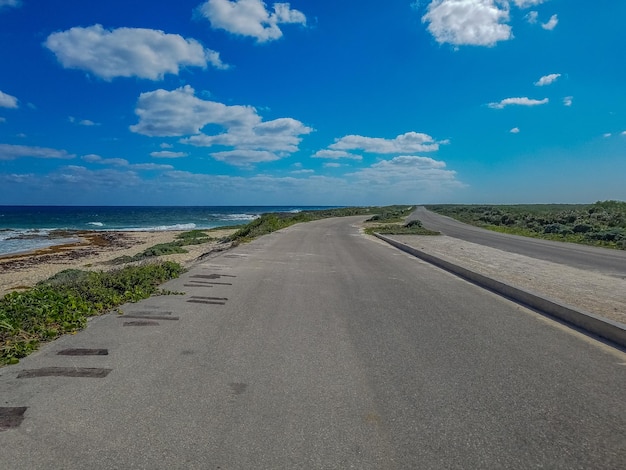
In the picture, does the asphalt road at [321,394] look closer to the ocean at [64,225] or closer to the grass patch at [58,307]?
the grass patch at [58,307]

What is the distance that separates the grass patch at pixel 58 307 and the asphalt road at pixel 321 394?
326mm

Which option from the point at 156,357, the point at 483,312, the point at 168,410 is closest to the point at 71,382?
the point at 156,357

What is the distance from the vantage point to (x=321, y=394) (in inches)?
156

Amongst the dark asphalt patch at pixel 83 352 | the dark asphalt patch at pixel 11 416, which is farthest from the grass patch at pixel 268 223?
the dark asphalt patch at pixel 11 416

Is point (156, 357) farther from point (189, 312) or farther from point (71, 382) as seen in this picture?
point (189, 312)

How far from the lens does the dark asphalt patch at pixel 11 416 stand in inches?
131

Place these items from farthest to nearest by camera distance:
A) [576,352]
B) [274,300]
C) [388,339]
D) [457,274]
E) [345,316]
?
1. [457,274]
2. [274,300]
3. [345,316]
4. [388,339]
5. [576,352]

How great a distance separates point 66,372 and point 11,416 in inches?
36.1

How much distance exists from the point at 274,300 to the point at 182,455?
520 centimetres

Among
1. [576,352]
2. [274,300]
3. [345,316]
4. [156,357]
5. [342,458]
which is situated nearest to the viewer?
[342,458]

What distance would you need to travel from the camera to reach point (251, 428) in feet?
11.0

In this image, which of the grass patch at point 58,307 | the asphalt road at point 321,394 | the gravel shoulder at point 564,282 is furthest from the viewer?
the gravel shoulder at point 564,282

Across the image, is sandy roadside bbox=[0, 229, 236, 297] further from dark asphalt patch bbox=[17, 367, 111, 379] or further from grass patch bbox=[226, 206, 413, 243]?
dark asphalt patch bbox=[17, 367, 111, 379]

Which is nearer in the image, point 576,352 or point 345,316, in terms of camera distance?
point 576,352
